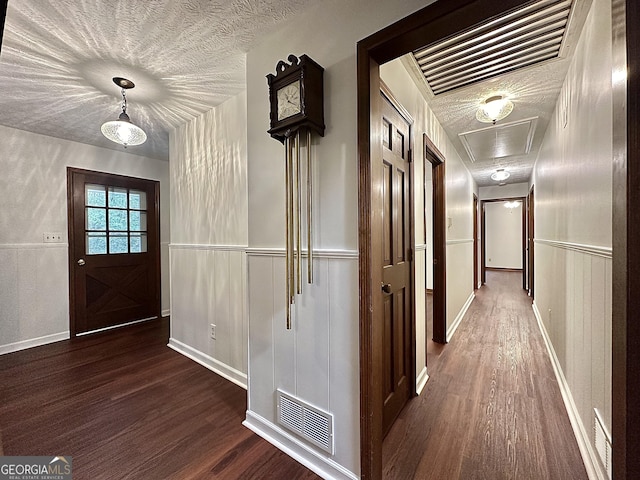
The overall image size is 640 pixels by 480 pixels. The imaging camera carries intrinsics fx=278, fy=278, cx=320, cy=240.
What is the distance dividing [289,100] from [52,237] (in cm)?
349

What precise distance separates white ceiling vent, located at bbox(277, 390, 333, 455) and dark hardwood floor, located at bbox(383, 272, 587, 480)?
377 mm

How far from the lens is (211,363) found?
99.5 inches

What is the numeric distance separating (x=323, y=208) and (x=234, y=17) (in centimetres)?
114

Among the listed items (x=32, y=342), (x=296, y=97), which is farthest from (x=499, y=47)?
(x=32, y=342)

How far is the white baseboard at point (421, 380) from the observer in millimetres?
2133

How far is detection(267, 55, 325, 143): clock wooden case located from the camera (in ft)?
4.27

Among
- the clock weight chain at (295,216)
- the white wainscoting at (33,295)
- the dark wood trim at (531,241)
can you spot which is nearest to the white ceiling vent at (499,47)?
the clock weight chain at (295,216)

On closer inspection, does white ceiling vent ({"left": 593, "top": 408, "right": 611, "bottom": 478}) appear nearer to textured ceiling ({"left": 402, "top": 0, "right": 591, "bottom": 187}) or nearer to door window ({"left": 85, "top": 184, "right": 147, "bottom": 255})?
textured ceiling ({"left": 402, "top": 0, "right": 591, "bottom": 187})

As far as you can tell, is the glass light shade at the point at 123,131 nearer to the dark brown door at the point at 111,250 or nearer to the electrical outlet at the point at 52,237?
the dark brown door at the point at 111,250

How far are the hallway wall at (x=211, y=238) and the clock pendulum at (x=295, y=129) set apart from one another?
0.91m

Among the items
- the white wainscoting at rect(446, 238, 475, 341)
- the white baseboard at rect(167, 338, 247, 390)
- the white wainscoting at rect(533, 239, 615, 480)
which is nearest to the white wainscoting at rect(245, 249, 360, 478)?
the white baseboard at rect(167, 338, 247, 390)

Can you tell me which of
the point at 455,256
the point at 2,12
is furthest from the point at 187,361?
the point at 455,256

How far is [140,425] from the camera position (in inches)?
69.6

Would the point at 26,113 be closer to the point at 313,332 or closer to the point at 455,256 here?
the point at 313,332
